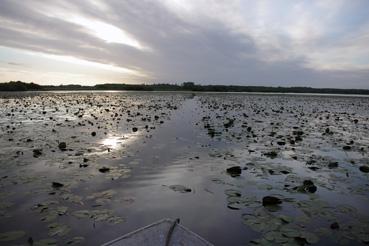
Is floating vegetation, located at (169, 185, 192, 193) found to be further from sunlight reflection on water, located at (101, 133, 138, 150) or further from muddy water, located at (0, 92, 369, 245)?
sunlight reflection on water, located at (101, 133, 138, 150)

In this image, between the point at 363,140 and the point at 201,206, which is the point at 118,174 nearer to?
the point at 201,206

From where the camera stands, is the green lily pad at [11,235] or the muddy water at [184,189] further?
the muddy water at [184,189]

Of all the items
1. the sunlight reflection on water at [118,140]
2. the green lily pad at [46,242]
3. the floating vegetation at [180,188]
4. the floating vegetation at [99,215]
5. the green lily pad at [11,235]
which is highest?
the green lily pad at [46,242]

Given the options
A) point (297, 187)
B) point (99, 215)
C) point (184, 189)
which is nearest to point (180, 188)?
point (184, 189)

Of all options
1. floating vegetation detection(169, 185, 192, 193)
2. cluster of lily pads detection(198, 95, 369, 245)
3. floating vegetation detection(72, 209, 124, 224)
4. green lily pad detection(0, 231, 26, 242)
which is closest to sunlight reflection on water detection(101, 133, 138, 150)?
cluster of lily pads detection(198, 95, 369, 245)

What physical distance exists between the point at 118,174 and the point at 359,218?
5.00 metres

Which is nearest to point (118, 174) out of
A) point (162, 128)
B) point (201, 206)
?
point (201, 206)

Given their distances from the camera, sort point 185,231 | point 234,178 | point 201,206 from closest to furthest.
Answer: point 185,231 < point 201,206 < point 234,178

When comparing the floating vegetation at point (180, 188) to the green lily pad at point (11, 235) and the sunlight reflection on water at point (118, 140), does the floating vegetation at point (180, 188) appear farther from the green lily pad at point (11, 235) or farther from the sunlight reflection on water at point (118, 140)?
the sunlight reflection on water at point (118, 140)

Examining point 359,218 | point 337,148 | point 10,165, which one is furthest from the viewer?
point 337,148

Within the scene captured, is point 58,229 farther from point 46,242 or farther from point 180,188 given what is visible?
point 180,188

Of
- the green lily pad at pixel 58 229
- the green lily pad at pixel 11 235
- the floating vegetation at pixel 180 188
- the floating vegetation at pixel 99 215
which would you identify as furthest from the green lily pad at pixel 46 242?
the floating vegetation at pixel 180 188

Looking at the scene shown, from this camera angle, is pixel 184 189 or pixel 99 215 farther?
pixel 184 189

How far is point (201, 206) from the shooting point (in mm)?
5551
